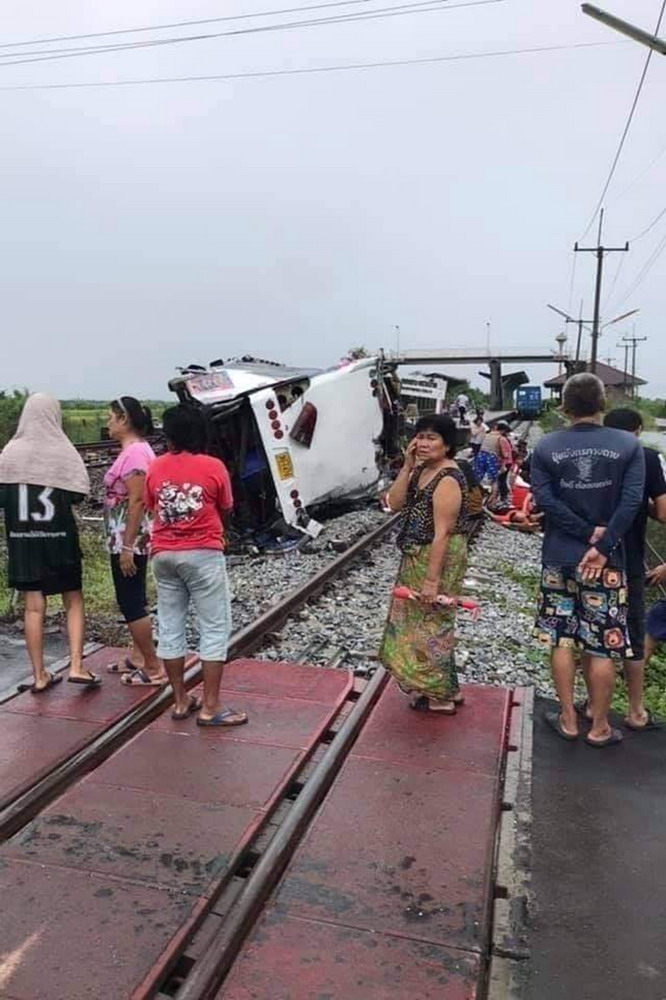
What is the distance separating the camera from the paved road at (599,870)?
2.72 metres

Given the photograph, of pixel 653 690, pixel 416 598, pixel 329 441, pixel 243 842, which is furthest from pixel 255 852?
pixel 329 441

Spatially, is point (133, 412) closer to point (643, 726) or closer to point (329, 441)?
point (643, 726)

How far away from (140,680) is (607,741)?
2.82 meters

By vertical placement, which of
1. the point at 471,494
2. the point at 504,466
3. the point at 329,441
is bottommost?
the point at 504,466

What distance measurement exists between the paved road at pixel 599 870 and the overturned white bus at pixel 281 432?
7.00 m

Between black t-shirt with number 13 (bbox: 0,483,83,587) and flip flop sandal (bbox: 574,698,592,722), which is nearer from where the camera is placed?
flip flop sandal (bbox: 574,698,592,722)

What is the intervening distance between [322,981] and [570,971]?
2.73 feet

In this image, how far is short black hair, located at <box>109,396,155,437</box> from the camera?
4.95 metres

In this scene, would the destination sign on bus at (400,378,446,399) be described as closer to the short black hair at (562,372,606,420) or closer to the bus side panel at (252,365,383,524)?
the bus side panel at (252,365,383,524)

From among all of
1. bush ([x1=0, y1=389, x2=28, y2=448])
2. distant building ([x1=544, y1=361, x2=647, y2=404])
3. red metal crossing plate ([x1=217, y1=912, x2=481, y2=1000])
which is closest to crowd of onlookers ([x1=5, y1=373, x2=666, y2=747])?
red metal crossing plate ([x1=217, y1=912, x2=481, y2=1000])

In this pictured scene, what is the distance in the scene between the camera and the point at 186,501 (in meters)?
4.35

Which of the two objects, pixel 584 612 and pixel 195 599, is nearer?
pixel 584 612

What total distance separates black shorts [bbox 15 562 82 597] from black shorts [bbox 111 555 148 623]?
10.2 inches

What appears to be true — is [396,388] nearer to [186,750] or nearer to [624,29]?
[624,29]
